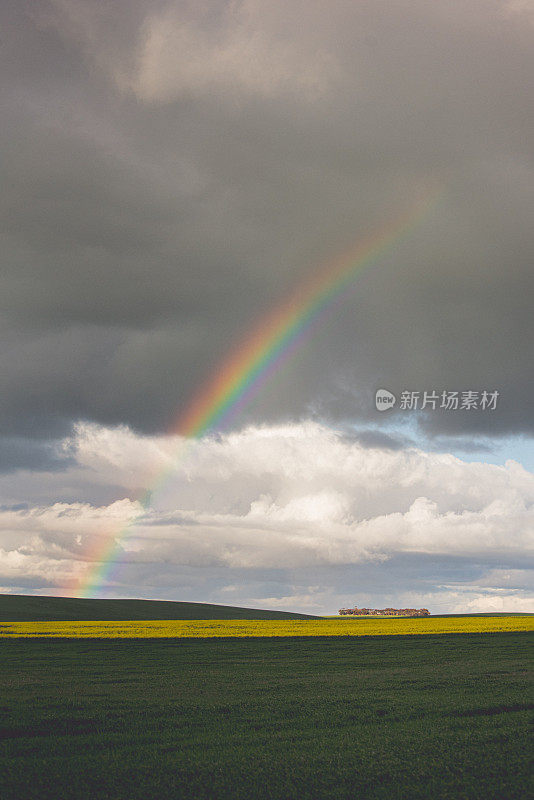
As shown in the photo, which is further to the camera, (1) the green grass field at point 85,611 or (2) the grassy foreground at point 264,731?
(1) the green grass field at point 85,611

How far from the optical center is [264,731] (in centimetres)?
1669

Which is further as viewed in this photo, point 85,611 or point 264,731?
point 85,611

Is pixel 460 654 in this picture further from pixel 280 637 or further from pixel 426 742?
pixel 426 742

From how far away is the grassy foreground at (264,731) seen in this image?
469 inches

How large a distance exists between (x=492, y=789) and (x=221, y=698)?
12.8 metres

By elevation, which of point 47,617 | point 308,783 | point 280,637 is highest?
point 308,783

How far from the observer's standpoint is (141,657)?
39219 millimetres

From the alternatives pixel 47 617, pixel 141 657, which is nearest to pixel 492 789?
pixel 141 657

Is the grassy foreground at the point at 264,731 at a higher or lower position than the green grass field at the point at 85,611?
higher

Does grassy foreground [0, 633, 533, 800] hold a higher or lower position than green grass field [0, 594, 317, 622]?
higher

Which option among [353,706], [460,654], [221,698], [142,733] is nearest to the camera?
[142,733]

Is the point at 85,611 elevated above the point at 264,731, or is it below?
below

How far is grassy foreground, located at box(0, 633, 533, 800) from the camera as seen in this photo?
39.1ft

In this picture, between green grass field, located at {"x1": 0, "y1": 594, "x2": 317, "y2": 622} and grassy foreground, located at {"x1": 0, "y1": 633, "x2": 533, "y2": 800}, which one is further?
green grass field, located at {"x1": 0, "y1": 594, "x2": 317, "y2": 622}
